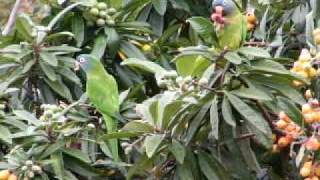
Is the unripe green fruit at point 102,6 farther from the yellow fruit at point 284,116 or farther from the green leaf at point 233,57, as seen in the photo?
the yellow fruit at point 284,116

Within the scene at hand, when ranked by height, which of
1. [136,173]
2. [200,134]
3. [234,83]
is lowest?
[136,173]

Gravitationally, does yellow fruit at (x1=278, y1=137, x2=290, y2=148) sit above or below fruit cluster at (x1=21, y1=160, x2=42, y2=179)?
above

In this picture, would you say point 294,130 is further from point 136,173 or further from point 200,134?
point 136,173

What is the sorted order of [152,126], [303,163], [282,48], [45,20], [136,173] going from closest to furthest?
[303,163] → [152,126] → [136,173] → [282,48] → [45,20]

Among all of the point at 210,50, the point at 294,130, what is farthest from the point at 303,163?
the point at 210,50

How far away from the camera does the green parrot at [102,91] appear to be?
4.90 ft

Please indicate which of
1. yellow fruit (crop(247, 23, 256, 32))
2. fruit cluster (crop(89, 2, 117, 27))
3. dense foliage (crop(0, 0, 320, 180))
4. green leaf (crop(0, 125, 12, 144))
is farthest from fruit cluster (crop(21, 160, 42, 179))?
yellow fruit (crop(247, 23, 256, 32))

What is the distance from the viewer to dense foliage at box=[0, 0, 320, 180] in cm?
118

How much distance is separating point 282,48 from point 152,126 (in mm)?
533

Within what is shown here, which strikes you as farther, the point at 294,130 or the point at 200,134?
the point at 200,134

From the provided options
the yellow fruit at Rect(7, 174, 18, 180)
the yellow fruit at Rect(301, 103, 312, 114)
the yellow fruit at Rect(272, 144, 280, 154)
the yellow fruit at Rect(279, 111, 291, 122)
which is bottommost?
the yellow fruit at Rect(7, 174, 18, 180)

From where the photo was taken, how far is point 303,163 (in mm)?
1115

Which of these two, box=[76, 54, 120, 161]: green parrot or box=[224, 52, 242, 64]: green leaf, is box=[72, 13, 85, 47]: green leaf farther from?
box=[224, 52, 242, 64]: green leaf

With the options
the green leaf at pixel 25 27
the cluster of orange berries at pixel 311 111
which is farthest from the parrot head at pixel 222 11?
the green leaf at pixel 25 27
